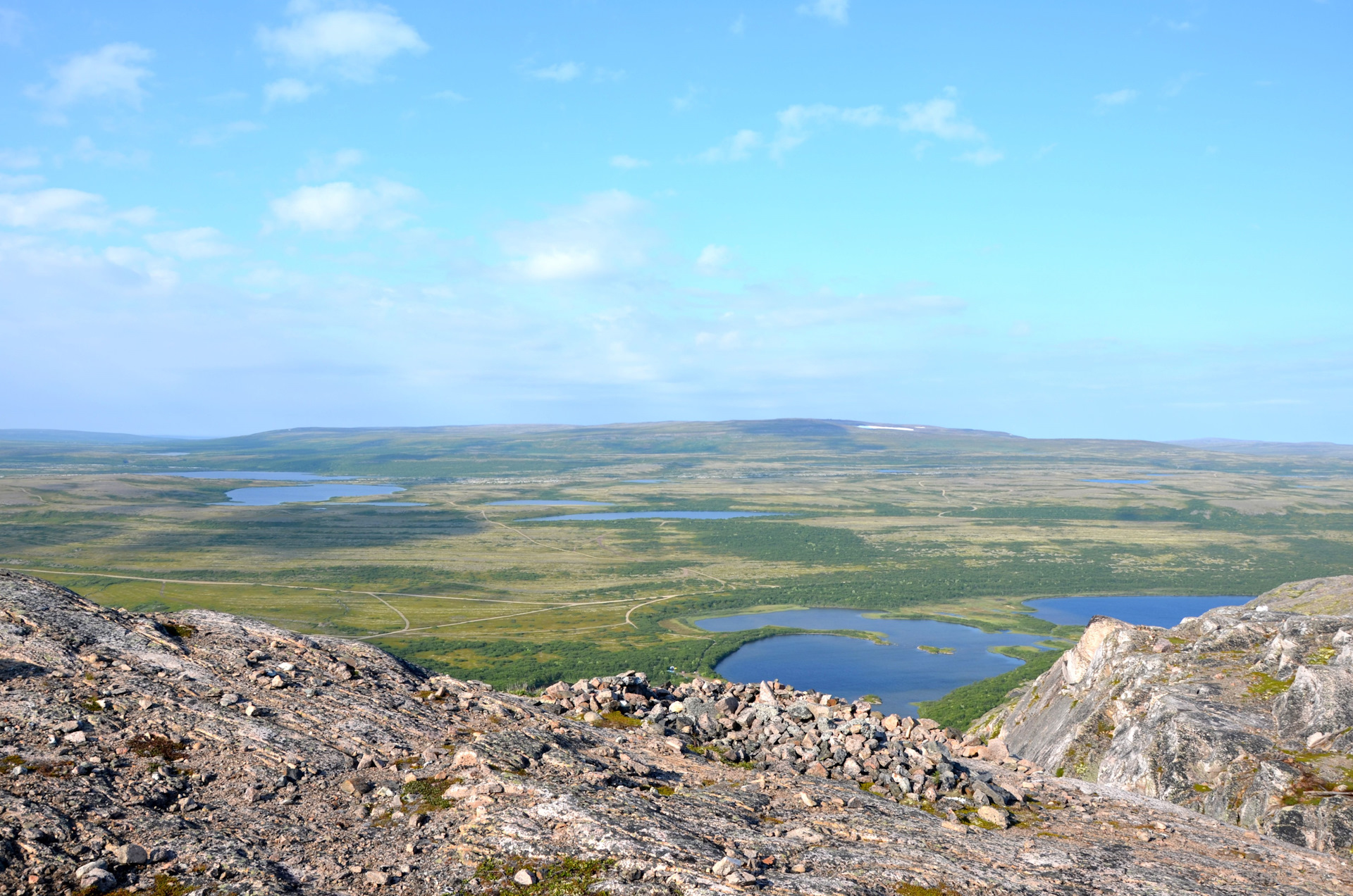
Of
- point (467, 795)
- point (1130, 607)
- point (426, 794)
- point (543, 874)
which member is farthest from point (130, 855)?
point (1130, 607)

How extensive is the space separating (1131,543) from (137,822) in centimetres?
20506

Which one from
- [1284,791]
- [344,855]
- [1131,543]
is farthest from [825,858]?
[1131,543]

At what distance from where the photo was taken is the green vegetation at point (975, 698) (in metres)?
65.3

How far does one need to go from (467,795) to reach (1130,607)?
13019cm

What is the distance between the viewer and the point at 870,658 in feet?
307

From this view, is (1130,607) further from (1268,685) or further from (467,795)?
(467,795)

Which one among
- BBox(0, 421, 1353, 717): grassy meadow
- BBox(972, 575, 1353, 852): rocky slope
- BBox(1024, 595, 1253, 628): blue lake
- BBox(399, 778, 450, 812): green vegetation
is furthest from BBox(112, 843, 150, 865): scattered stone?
BBox(1024, 595, 1253, 628): blue lake

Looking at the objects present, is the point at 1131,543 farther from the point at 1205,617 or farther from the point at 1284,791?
the point at 1284,791

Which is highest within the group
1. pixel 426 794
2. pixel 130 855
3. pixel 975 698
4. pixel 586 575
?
pixel 130 855

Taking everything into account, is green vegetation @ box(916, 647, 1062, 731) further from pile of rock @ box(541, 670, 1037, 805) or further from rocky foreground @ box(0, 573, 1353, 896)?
rocky foreground @ box(0, 573, 1353, 896)

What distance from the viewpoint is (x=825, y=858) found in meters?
17.3

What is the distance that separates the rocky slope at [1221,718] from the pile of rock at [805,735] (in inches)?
189

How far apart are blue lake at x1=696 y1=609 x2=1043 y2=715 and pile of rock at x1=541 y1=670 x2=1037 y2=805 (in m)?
44.4

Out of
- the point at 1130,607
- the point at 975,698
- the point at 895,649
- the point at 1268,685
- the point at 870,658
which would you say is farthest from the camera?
the point at 1130,607
